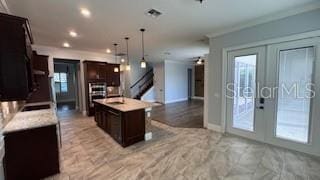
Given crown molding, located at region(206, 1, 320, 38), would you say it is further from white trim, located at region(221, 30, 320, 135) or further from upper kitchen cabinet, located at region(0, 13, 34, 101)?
upper kitchen cabinet, located at region(0, 13, 34, 101)

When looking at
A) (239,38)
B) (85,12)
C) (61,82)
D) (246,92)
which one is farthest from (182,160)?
(61,82)

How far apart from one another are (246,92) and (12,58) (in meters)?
4.40

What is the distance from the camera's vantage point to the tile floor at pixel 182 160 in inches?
98.6

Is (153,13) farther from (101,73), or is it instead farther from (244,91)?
(101,73)

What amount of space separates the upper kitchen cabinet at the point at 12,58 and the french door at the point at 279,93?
13.7 ft

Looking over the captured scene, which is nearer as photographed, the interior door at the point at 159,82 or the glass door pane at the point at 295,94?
the glass door pane at the point at 295,94

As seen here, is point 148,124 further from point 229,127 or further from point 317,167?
point 317,167

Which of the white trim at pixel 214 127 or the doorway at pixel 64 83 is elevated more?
the doorway at pixel 64 83

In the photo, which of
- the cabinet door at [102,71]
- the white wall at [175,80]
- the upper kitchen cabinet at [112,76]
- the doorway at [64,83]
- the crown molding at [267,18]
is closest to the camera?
the crown molding at [267,18]

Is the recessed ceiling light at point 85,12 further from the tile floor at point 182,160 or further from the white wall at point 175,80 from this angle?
the white wall at point 175,80

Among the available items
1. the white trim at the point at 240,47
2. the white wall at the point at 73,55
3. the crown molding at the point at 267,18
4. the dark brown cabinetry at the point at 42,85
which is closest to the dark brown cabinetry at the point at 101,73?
the white wall at the point at 73,55

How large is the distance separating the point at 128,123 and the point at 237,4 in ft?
10.5

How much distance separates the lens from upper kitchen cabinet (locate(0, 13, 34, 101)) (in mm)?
1696

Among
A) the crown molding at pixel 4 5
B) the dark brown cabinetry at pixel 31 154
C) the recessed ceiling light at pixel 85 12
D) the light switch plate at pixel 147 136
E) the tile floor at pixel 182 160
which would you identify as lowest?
the tile floor at pixel 182 160
